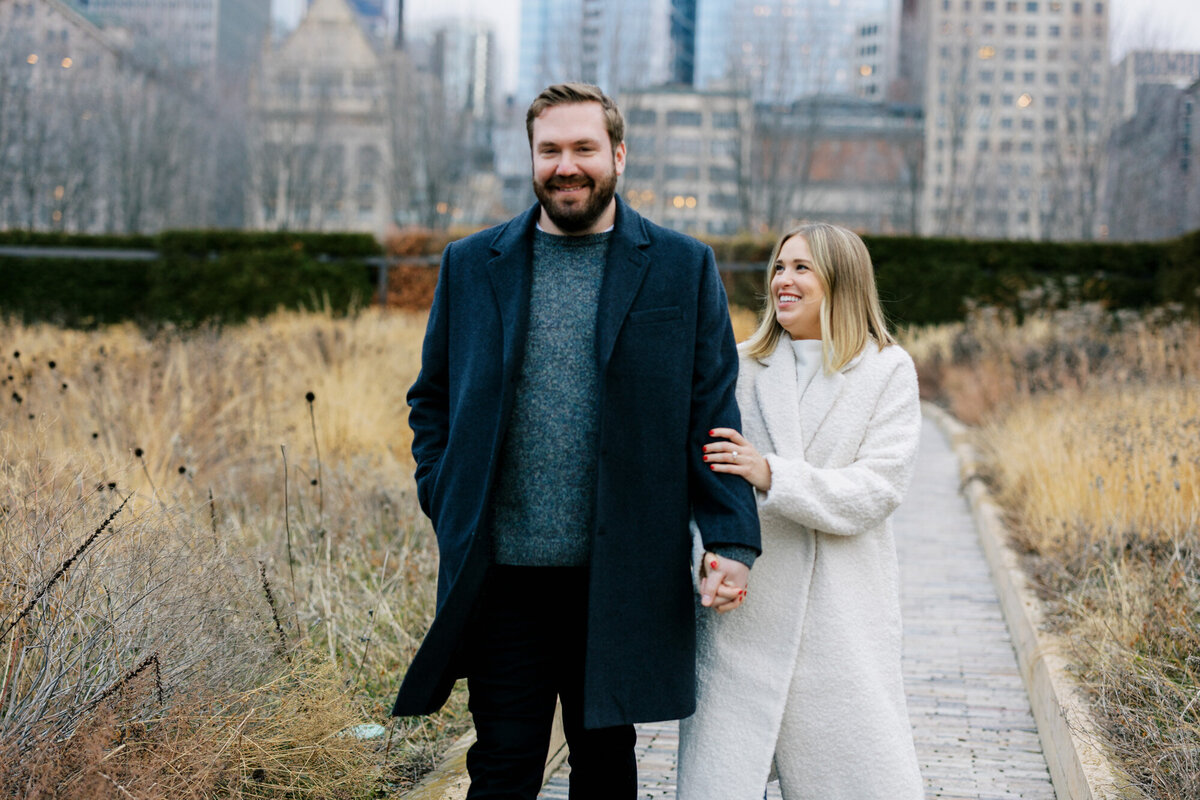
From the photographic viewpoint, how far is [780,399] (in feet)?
8.62

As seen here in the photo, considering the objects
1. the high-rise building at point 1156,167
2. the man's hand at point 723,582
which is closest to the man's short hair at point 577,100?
the man's hand at point 723,582

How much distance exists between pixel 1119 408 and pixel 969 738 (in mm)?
4542

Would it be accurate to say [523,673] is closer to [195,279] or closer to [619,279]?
[619,279]

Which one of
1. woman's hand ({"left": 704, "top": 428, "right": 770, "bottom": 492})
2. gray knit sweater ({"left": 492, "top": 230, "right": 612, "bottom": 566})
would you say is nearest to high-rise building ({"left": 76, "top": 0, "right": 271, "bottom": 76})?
gray knit sweater ({"left": 492, "top": 230, "right": 612, "bottom": 566})

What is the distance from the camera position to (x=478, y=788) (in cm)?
244

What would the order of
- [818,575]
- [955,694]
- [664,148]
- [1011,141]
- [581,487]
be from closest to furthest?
[581,487] < [818,575] < [955,694] < [664,148] < [1011,141]

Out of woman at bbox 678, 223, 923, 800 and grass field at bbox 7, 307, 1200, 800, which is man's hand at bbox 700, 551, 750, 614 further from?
grass field at bbox 7, 307, 1200, 800

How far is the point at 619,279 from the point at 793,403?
55 centimetres

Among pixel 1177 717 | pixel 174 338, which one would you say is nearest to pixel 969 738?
pixel 1177 717

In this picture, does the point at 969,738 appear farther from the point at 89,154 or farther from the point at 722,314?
the point at 89,154

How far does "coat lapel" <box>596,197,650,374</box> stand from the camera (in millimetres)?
2408

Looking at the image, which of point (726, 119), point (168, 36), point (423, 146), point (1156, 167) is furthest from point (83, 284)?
point (1156, 167)

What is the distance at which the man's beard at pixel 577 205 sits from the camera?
2.43 metres

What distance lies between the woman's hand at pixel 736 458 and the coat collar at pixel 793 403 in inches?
6.1
